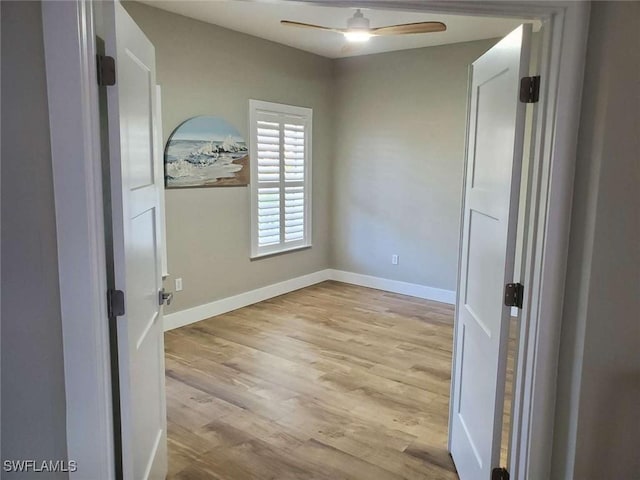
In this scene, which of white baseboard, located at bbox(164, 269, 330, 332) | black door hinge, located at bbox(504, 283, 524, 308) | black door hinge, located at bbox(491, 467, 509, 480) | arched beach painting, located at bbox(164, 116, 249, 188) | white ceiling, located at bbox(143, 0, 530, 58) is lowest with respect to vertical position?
white baseboard, located at bbox(164, 269, 330, 332)

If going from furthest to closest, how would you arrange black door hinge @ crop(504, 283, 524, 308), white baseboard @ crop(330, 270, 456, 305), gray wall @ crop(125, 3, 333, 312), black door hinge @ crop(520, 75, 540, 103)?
1. white baseboard @ crop(330, 270, 456, 305)
2. gray wall @ crop(125, 3, 333, 312)
3. black door hinge @ crop(504, 283, 524, 308)
4. black door hinge @ crop(520, 75, 540, 103)

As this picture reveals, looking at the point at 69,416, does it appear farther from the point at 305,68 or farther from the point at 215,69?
the point at 305,68

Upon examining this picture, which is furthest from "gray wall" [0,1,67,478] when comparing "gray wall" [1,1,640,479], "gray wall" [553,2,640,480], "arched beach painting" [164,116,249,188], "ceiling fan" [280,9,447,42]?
"arched beach painting" [164,116,249,188]

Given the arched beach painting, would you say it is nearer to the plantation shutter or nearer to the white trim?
the plantation shutter

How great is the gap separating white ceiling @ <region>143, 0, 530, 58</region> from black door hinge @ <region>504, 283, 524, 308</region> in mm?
2431

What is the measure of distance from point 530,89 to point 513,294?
72 cm

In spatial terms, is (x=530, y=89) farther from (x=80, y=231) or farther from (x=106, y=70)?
(x=80, y=231)

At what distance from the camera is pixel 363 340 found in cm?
423

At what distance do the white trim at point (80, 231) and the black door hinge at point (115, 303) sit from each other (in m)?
0.04

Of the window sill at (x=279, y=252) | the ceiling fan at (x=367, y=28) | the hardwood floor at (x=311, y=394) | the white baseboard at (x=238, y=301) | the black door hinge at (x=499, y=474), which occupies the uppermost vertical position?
the ceiling fan at (x=367, y=28)

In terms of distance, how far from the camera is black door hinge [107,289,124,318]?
1513 mm

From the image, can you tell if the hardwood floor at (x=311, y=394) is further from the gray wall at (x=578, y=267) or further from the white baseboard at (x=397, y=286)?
the gray wall at (x=578, y=267)

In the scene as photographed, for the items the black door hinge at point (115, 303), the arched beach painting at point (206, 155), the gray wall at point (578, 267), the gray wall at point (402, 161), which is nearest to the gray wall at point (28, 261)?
the gray wall at point (578, 267)

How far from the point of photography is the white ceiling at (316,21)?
3846 millimetres
